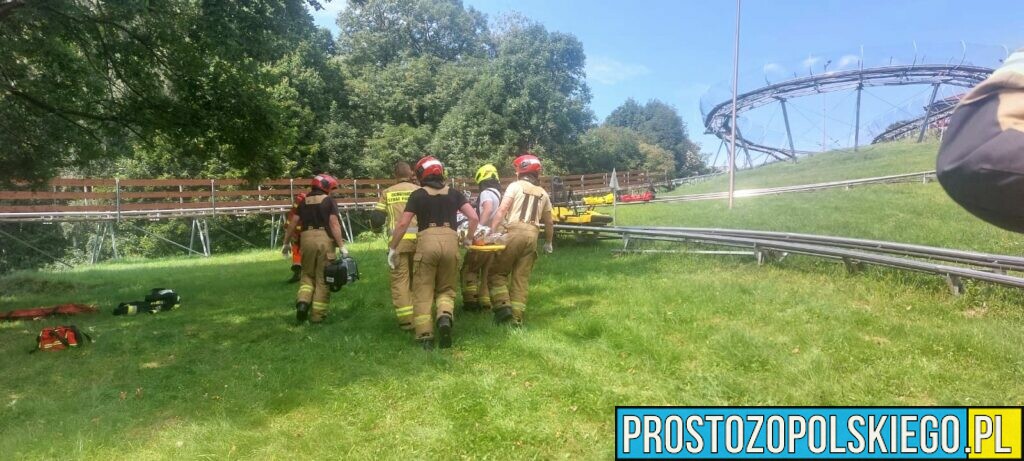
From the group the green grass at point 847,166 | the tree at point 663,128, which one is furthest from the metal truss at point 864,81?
the tree at point 663,128

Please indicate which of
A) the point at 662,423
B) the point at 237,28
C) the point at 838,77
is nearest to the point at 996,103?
the point at 662,423

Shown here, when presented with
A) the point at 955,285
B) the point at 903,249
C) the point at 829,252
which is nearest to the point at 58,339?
the point at 829,252

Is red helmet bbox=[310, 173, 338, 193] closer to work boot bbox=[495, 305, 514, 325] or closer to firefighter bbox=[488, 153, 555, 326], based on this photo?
firefighter bbox=[488, 153, 555, 326]

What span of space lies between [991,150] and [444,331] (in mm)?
4814

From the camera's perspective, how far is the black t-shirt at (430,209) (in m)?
5.78

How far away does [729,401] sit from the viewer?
4.05 meters

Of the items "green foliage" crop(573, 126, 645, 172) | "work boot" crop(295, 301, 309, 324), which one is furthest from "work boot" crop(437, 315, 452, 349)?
"green foliage" crop(573, 126, 645, 172)

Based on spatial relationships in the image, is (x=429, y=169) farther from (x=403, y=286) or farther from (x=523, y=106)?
(x=523, y=106)

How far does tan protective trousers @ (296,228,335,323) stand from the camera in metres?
7.15

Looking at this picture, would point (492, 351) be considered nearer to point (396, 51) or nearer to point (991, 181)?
point (991, 181)

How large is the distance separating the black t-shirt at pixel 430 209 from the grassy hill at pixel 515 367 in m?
1.28

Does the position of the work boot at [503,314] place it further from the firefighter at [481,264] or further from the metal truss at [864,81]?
the metal truss at [864,81]

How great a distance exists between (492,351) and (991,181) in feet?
14.7

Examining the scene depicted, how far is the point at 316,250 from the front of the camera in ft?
23.6
